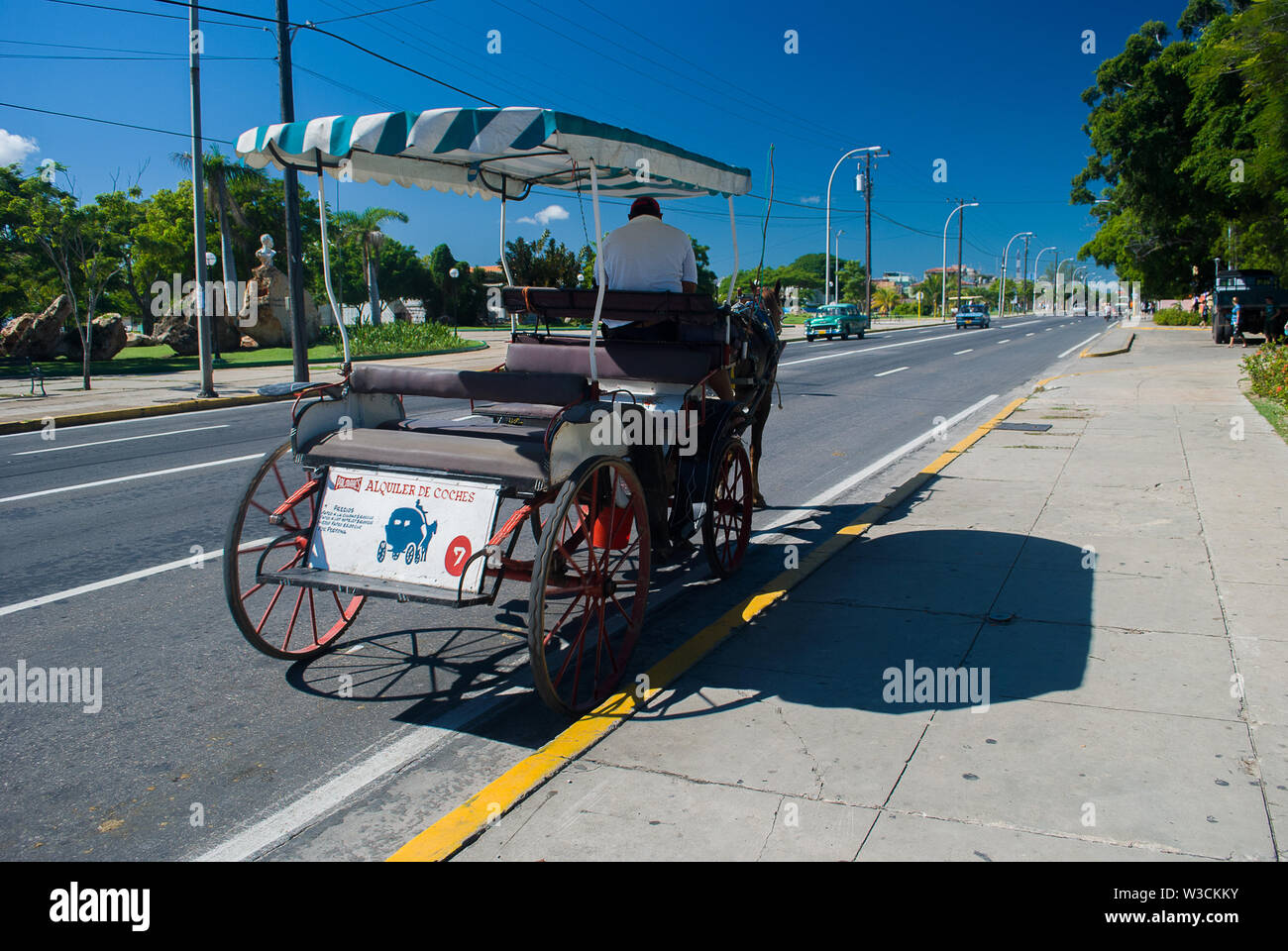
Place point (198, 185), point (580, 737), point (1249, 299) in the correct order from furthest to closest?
point (1249, 299), point (198, 185), point (580, 737)

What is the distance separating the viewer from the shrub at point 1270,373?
13.2 meters

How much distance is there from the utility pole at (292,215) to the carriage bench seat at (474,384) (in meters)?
15.0

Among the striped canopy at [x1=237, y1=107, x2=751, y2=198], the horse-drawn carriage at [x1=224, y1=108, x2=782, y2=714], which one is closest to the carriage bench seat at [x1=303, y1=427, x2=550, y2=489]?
the horse-drawn carriage at [x1=224, y1=108, x2=782, y2=714]

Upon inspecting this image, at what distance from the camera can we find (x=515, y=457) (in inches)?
163

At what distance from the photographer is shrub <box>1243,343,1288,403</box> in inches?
518

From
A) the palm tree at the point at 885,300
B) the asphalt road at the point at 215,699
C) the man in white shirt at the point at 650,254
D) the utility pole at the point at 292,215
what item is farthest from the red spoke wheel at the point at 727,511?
the palm tree at the point at 885,300

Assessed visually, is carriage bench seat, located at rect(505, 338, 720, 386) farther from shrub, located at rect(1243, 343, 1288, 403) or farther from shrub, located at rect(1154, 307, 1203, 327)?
shrub, located at rect(1154, 307, 1203, 327)

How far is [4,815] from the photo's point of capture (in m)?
3.34

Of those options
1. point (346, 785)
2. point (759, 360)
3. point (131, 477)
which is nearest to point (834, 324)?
point (131, 477)

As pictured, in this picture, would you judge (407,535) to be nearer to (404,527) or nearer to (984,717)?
(404,527)

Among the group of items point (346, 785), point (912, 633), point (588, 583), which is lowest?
point (346, 785)

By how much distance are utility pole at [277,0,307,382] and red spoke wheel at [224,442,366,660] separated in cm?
1416

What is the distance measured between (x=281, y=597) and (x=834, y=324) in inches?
1538

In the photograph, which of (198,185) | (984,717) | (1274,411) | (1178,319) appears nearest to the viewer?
(984,717)
